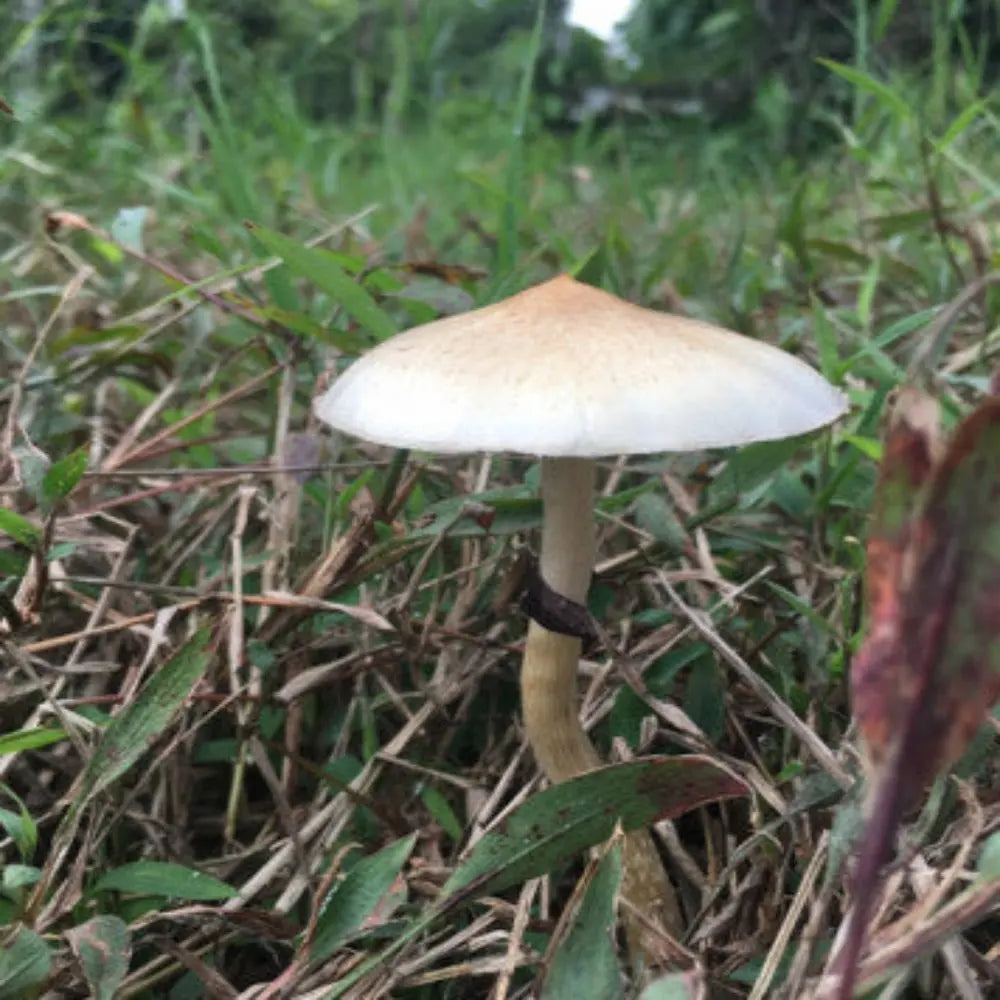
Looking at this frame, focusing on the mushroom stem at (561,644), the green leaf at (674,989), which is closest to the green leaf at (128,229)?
the mushroom stem at (561,644)

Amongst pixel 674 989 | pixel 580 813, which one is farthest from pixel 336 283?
pixel 674 989

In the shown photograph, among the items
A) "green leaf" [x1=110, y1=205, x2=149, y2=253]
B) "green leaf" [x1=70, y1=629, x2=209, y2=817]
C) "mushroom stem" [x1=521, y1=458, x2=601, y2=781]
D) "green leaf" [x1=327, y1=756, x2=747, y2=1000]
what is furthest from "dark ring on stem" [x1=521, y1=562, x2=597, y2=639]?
"green leaf" [x1=110, y1=205, x2=149, y2=253]

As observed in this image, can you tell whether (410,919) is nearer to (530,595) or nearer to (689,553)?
(530,595)

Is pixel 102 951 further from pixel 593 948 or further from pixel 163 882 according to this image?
pixel 593 948

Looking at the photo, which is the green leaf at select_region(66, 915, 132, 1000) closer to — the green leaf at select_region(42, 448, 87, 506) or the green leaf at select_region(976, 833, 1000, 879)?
the green leaf at select_region(42, 448, 87, 506)

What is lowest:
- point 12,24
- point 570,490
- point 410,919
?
point 410,919

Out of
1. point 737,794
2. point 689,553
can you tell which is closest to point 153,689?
point 737,794
